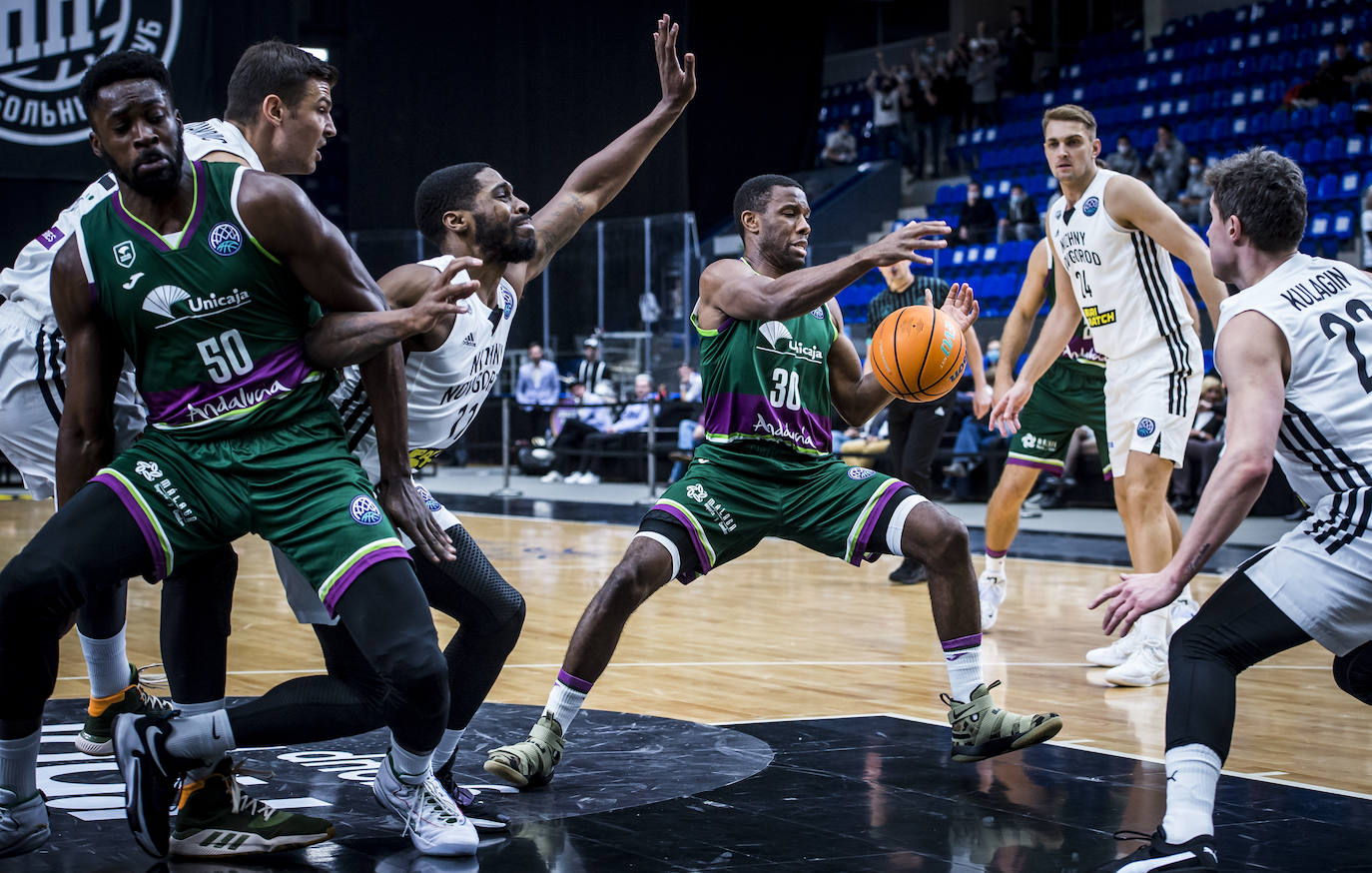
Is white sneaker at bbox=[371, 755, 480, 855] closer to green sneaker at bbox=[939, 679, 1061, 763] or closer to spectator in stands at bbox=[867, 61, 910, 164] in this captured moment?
green sneaker at bbox=[939, 679, 1061, 763]

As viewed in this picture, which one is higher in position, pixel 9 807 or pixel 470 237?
pixel 470 237

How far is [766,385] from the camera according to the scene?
4.37 m

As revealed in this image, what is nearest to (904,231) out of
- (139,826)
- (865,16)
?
(139,826)

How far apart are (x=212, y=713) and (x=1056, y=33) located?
863 inches

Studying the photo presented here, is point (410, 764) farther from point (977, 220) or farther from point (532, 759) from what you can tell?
point (977, 220)

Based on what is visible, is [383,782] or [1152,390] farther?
[1152,390]

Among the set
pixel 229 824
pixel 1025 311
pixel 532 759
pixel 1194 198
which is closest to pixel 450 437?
pixel 532 759

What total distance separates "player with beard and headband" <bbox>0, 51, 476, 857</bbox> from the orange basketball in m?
1.65

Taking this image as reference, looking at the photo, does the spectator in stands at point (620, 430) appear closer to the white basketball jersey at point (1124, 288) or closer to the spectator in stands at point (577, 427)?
the spectator in stands at point (577, 427)

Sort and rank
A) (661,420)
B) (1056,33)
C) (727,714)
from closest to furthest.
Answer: (727,714) < (661,420) < (1056,33)

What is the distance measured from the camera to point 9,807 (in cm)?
318

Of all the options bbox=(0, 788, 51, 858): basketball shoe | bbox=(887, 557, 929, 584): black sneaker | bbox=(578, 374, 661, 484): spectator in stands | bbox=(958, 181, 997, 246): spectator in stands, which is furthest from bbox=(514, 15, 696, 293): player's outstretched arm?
bbox=(958, 181, 997, 246): spectator in stands

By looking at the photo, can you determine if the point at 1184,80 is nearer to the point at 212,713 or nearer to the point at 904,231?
the point at 904,231

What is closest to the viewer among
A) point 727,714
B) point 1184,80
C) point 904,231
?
point 904,231
